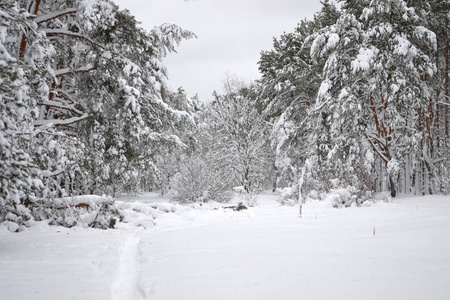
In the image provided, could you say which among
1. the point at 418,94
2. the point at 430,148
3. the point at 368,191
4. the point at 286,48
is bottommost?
the point at 368,191

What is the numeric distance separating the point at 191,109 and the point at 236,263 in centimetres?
1423

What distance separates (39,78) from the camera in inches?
266

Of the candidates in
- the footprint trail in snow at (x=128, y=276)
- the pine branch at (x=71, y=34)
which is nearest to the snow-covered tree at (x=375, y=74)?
the pine branch at (x=71, y=34)

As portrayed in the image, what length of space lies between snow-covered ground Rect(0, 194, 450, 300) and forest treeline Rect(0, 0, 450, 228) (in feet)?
3.45

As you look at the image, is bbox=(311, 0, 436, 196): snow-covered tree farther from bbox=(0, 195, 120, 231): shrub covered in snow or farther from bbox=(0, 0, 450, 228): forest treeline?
bbox=(0, 195, 120, 231): shrub covered in snow

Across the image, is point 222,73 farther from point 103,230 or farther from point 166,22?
point 103,230

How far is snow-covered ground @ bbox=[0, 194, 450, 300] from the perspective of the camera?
3297 mm

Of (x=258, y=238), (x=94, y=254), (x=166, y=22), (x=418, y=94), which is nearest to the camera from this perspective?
(x=94, y=254)

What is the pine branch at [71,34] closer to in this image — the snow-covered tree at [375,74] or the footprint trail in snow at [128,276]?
the footprint trail in snow at [128,276]

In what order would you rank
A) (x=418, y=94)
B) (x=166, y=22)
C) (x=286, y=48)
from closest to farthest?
(x=166, y=22) → (x=418, y=94) → (x=286, y=48)

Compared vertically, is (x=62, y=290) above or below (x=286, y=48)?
below

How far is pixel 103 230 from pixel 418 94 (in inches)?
519

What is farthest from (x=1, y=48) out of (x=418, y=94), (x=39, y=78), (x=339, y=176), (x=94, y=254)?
(x=418, y=94)

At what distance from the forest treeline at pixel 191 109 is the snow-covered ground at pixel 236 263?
1051mm
